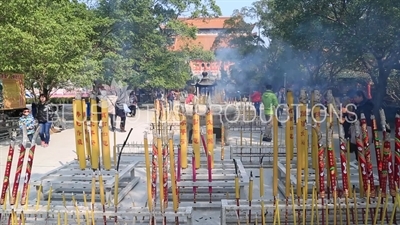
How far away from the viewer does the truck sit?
10.7m

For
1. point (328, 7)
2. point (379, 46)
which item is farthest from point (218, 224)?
point (328, 7)

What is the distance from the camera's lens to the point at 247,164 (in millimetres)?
7453

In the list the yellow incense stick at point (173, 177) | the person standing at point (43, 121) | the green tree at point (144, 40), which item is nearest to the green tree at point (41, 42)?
the person standing at point (43, 121)

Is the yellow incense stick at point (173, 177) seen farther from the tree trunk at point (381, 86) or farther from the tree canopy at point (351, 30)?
the tree trunk at point (381, 86)

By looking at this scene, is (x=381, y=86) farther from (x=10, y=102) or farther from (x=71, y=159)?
(x=10, y=102)

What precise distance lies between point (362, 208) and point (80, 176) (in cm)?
349

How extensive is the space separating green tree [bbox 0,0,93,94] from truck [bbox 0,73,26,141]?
409mm

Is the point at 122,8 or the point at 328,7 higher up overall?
the point at 122,8

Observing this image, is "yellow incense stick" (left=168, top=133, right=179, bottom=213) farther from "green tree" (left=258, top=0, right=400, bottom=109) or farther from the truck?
the truck

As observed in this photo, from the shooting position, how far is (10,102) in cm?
1208

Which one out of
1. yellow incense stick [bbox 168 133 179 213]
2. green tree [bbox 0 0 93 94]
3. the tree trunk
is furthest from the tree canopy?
yellow incense stick [bbox 168 133 179 213]

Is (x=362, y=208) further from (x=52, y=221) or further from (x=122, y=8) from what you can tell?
(x=122, y=8)

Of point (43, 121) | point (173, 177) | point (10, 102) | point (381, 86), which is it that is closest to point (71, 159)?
point (43, 121)

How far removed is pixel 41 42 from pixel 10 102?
2.99m
